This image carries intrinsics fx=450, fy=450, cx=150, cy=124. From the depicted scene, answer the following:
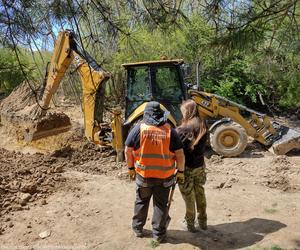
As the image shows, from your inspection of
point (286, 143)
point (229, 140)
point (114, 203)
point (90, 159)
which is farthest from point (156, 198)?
point (286, 143)

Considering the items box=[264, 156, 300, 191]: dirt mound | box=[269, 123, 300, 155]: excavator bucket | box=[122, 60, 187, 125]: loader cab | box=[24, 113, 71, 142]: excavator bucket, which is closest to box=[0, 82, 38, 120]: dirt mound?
box=[24, 113, 71, 142]: excavator bucket

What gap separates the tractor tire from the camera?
9406 millimetres

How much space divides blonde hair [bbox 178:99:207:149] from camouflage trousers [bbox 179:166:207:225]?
1.08ft

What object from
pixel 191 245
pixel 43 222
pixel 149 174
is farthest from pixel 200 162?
pixel 43 222

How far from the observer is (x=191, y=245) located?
500cm

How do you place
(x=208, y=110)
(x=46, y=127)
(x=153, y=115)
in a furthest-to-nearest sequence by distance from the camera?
(x=46, y=127) → (x=208, y=110) → (x=153, y=115)

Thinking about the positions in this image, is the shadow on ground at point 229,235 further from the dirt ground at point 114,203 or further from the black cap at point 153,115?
the black cap at point 153,115

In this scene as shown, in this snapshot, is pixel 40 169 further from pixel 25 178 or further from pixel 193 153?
pixel 193 153

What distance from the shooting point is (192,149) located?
16.1 feet

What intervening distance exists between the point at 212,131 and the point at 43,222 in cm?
465

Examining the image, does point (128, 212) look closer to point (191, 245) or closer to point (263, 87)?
point (191, 245)

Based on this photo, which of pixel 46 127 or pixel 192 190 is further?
pixel 46 127

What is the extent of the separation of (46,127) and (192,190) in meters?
6.64

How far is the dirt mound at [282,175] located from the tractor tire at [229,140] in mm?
778
